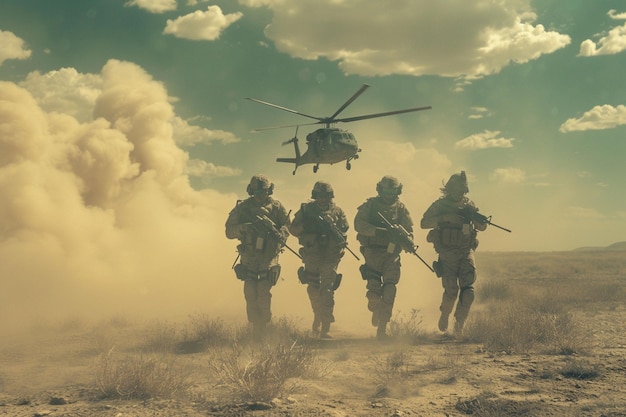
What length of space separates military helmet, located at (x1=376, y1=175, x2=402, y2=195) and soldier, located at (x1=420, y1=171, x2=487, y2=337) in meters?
0.74

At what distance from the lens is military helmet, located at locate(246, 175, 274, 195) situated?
32.9ft

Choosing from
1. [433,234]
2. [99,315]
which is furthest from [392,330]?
[99,315]

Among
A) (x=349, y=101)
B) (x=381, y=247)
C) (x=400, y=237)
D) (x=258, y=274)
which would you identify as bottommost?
(x=258, y=274)

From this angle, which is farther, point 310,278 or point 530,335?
point 310,278

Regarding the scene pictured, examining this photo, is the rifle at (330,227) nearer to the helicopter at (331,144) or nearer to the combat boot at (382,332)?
the combat boot at (382,332)

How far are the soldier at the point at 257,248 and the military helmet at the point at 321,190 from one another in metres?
0.87

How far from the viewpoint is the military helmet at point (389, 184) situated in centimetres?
1053

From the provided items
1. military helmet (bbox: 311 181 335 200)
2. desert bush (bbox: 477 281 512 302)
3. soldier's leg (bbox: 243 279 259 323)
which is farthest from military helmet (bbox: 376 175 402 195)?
desert bush (bbox: 477 281 512 302)

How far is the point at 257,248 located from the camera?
32.7 feet

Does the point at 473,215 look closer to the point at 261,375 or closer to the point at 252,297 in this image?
the point at 252,297

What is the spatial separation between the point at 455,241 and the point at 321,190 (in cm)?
267

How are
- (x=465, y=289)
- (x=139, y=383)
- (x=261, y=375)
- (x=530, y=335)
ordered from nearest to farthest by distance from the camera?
(x=261, y=375), (x=139, y=383), (x=530, y=335), (x=465, y=289)

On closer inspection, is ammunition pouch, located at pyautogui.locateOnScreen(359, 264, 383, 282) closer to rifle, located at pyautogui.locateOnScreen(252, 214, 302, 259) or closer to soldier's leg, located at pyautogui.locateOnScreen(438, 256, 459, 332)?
soldier's leg, located at pyautogui.locateOnScreen(438, 256, 459, 332)

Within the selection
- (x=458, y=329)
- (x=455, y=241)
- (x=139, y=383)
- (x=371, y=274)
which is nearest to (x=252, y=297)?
(x=371, y=274)
